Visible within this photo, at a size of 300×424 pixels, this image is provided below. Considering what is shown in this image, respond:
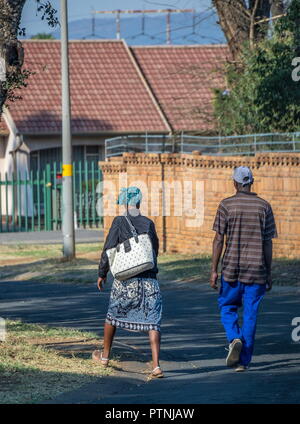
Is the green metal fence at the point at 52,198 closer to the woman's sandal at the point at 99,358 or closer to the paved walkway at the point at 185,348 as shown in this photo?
the paved walkway at the point at 185,348

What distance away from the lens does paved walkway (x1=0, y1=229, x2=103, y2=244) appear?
31938 mm

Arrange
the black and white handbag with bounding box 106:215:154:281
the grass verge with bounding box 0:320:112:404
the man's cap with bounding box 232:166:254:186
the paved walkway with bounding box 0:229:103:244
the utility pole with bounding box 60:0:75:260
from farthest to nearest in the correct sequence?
the paved walkway with bounding box 0:229:103:244, the utility pole with bounding box 60:0:75:260, the man's cap with bounding box 232:166:254:186, the black and white handbag with bounding box 106:215:154:281, the grass verge with bounding box 0:320:112:404

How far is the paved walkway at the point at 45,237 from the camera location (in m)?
31.9

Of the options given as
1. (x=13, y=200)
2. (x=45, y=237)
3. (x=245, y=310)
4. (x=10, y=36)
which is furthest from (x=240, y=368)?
(x=13, y=200)

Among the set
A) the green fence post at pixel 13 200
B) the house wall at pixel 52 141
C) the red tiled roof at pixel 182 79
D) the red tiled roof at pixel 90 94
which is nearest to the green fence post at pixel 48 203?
the green fence post at pixel 13 200

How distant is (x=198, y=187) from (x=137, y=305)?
13.9 meters

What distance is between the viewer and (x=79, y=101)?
41250mm

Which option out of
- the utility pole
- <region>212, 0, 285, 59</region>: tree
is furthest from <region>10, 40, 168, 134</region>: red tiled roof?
the utility pole

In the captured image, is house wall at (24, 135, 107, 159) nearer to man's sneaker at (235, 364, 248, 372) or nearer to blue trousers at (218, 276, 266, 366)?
blue trousers at (218, 276, 266, 366)

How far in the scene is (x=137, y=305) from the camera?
37.3ft

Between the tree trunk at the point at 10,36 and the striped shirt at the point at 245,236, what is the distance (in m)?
3.08

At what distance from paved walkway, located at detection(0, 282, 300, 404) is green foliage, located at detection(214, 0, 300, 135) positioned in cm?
500
